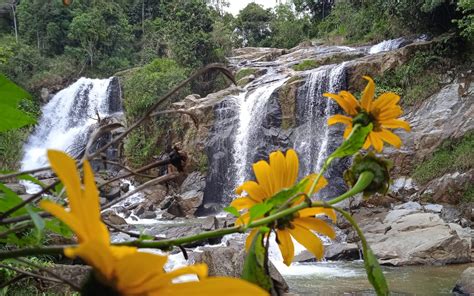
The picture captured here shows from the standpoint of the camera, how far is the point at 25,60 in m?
21.8

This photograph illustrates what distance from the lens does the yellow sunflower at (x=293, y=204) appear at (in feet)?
1.25

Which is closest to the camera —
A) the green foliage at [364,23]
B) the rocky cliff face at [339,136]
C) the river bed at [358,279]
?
the river bed at [358,279]

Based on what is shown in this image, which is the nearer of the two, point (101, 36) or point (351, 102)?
point (351, 102)

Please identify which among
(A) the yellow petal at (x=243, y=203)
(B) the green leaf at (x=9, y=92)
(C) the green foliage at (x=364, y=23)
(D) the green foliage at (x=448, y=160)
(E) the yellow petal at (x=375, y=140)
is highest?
(C) the green foliage at (x=364, y=23)

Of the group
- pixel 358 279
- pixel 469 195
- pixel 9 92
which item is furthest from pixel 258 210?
pixel 469 195

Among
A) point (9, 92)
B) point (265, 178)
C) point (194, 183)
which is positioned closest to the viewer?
point (265, 178)

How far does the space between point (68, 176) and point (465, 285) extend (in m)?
6.43

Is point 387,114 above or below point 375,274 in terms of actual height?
above

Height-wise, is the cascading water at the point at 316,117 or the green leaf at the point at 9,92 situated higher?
the green leaf at the point at 9,92

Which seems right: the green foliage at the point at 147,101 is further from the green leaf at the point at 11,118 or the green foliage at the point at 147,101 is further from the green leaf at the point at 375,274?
the green leaf at the point at 375,274

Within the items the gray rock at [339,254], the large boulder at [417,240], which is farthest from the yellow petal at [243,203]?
the gray rock at [339,254]

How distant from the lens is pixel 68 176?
0.19 meters

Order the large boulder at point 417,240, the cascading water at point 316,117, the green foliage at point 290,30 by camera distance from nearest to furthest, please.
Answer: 1. the large boulder at point 417,240
2. the cascading water at point 316,117
3. the green foliage at point 290,30

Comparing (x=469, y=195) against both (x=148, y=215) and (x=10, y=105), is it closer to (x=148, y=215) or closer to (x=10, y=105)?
(x=148, y=215)
